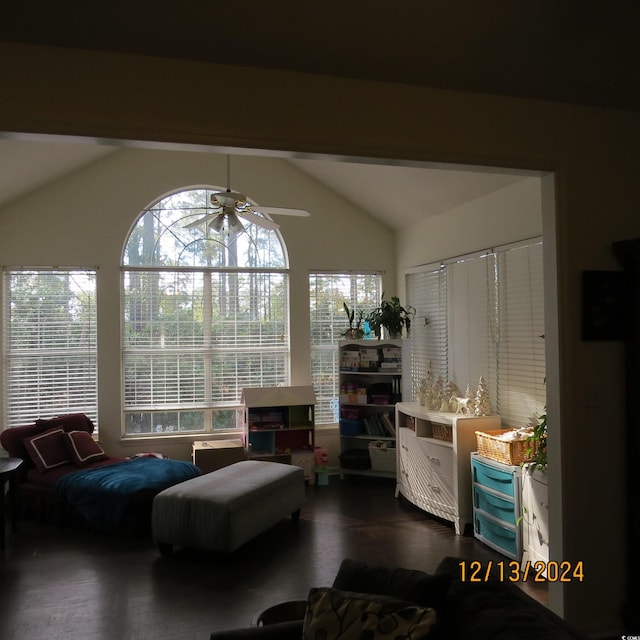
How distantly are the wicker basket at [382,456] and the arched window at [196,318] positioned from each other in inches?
51.6

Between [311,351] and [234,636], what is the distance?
4.92 metres

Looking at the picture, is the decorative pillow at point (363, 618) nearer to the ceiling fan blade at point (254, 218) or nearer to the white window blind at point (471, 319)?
the ceiling fan blade at point (254, 218)

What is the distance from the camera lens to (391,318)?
6387 millimetres

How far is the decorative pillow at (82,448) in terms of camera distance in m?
5.47

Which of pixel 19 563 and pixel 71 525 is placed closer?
pixel 19 563

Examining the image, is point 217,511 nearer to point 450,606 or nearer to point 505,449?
Answer: point 505,449

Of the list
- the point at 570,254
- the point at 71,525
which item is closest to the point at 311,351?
the point at 71,525

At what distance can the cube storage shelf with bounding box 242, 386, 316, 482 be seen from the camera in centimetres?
616

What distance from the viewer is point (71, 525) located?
499 centimetres

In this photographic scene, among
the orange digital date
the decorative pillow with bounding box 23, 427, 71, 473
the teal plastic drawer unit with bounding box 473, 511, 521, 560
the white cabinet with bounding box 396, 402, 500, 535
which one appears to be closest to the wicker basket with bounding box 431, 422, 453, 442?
the white cabinet with bounding box 396, 402, 500, 535

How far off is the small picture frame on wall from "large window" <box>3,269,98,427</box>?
5.07m

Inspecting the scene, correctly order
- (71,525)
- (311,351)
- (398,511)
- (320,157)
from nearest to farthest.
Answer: (320,157)
(71,525)
(398,511)
(311,351)

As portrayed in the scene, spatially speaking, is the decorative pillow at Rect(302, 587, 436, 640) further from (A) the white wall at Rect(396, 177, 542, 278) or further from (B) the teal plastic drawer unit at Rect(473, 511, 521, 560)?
(A) the white wall at Rect(396, 177, 542, 278)

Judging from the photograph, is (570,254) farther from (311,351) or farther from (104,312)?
(104,312)
